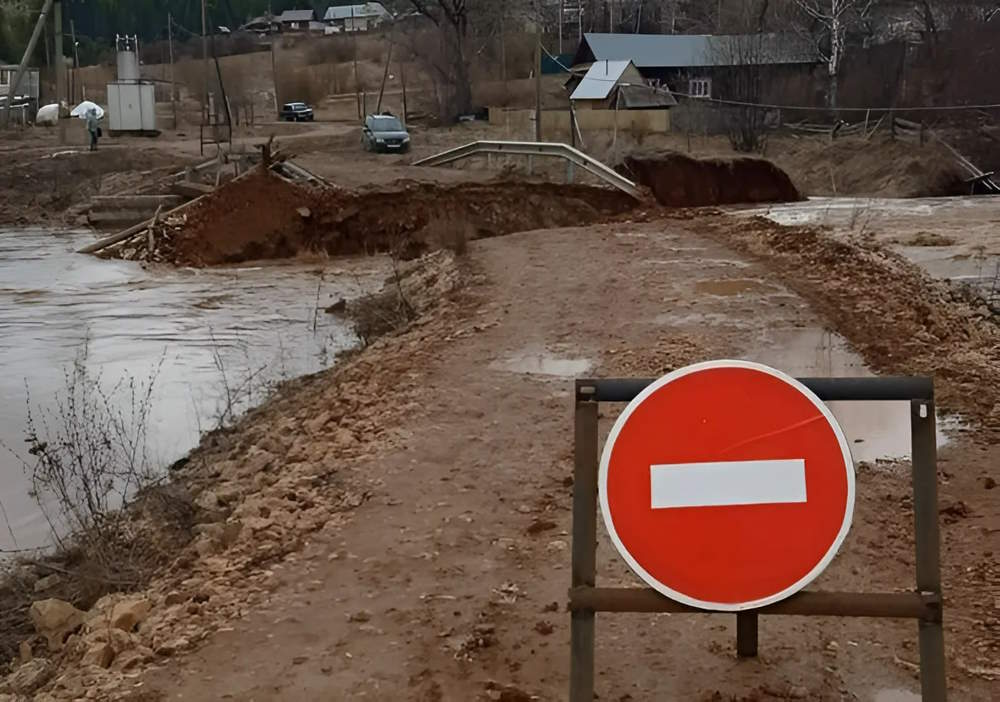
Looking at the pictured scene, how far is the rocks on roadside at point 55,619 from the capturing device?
6098mm

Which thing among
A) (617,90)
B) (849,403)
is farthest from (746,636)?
(617,90)

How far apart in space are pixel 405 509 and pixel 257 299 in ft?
53.2

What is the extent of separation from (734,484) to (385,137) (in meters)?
46.5

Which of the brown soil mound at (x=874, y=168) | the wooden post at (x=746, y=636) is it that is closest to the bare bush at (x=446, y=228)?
the brown soil mound at (x=874, y=168)

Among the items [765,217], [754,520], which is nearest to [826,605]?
[754,520]

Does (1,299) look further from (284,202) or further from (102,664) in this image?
(102,664)

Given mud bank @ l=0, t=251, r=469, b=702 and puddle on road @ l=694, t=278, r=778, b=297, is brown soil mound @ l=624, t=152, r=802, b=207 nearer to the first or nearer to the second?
puddle on road @ l=694, t=278, r=778, b=297

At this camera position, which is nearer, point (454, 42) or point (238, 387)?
point (238, 387)

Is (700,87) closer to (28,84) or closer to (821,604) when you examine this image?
(28,84)

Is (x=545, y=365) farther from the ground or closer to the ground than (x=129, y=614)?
farther from the ground

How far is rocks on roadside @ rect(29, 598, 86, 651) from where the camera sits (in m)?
6.10

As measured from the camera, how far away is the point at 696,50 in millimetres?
70438

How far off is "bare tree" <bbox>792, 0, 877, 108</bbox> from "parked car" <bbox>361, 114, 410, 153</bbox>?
2228 centimetres

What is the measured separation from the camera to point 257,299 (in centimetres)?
2233
